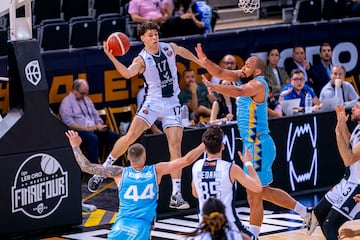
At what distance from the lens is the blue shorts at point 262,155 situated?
1444cm

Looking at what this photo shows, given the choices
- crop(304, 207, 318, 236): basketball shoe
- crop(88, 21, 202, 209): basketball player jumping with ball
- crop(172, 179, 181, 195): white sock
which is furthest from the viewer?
crop(172, 179, 181, 195): white sock

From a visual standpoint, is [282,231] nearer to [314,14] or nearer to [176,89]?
[176,89]

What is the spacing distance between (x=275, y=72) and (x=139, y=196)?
8205 mm

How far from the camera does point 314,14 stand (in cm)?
2245

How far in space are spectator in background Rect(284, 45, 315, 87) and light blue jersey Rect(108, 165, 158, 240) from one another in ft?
27.8

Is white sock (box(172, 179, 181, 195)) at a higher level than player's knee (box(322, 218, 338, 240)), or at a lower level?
higher

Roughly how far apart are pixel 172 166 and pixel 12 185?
3663 millimetres

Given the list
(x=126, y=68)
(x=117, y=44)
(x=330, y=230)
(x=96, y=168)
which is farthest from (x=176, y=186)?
(x=330, y=230)

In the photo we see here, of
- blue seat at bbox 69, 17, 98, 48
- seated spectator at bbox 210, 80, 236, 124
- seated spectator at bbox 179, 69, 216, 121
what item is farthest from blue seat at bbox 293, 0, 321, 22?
blue seat at bbox 69, 17, 98, 48

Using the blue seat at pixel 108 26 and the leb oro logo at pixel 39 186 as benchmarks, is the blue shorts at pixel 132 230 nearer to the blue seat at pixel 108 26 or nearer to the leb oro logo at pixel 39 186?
the leb oro logo at pixel 39 186

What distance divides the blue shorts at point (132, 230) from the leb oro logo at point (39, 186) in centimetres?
347

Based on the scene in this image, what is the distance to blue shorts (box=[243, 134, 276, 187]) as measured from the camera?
14.4m

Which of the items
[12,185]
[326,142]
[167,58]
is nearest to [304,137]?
[326,142]

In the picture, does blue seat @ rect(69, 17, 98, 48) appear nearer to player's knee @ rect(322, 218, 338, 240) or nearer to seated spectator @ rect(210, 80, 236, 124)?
seated spectator @ rect(210, 80, 236, 124)
